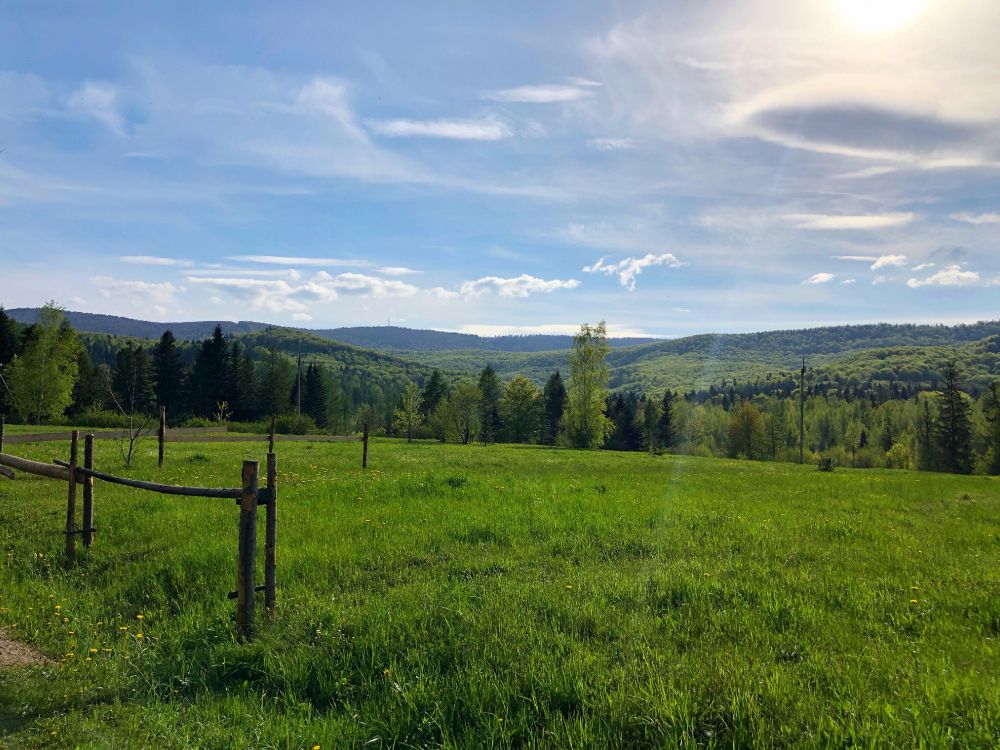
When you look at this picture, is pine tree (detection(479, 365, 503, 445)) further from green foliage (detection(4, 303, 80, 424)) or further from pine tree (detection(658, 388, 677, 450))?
green foliage (detection(4, 303, 80, 424))

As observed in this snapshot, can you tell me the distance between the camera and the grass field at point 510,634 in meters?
4.55

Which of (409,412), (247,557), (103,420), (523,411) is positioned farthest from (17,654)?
(523,411)

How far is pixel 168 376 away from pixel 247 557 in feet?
274

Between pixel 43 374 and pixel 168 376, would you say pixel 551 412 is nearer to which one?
pixel 168 376

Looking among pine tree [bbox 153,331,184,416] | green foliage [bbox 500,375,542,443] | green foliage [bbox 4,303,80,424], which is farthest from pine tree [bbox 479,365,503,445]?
green foliage [bbox 4,303,80,424]

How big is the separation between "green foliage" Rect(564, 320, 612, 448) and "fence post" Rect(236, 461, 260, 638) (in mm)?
64015

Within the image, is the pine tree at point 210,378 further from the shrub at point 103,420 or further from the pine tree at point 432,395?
the pine tree at point 432,395

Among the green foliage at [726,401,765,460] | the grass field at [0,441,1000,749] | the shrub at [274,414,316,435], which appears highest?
the grass field at [0,441,1000,749]

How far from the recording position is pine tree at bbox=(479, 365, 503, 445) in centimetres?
9524

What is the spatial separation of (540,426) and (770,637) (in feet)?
288

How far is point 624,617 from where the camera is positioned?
6395 mm

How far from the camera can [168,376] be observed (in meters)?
78.4

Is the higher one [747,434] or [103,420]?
[103,420]

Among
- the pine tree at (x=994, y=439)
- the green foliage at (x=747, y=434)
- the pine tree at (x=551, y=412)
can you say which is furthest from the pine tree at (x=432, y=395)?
the pine tree at (x=994, y=439)
